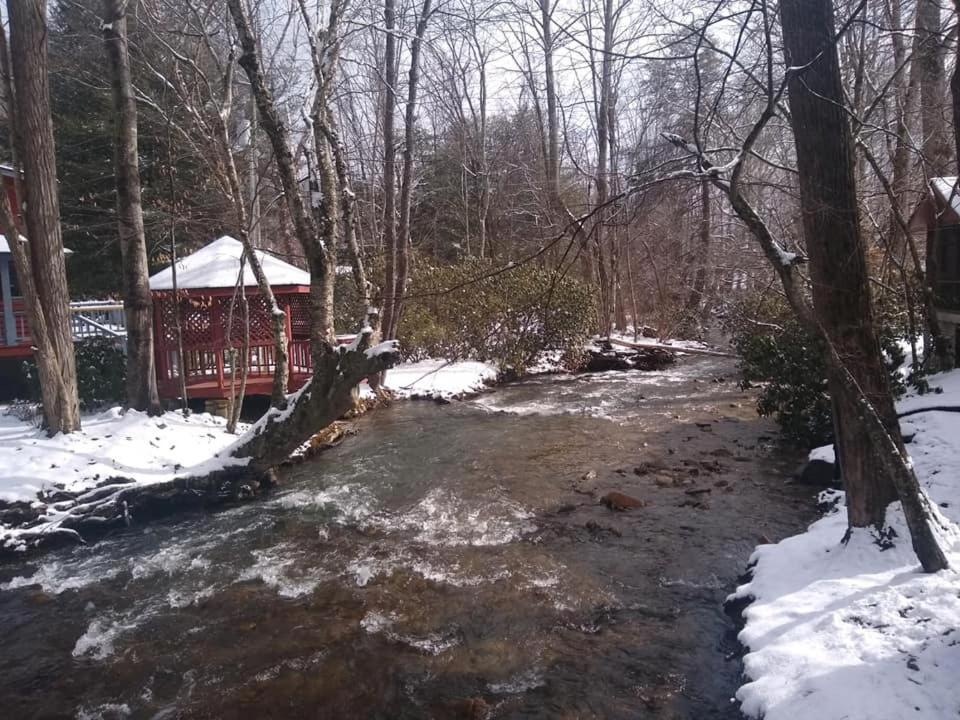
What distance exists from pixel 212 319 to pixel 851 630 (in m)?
11.0

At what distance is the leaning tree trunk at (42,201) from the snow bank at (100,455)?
54 cm

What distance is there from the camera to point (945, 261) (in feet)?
34.0

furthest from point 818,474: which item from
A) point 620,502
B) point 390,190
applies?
point 390,190

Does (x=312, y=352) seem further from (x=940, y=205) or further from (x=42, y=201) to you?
(x=940, y=205)

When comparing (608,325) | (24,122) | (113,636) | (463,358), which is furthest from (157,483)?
(608,325)

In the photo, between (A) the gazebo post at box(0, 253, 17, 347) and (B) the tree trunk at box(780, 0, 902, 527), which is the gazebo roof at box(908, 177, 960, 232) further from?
(A) the gazebo post at box(0, 253, 17, 347)

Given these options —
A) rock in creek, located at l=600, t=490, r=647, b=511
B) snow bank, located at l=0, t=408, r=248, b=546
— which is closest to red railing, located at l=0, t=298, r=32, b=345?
snow bank, located at l=0, t=408, r=248, b=546

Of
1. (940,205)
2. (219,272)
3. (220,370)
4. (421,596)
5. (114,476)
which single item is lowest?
(421,596)

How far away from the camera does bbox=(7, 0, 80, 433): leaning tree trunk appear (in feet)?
27.7

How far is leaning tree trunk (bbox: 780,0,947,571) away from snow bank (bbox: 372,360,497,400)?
9.83 meters

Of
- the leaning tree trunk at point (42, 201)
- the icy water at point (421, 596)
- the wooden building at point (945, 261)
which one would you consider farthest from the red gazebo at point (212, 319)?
the wooden building at point (945, 261)

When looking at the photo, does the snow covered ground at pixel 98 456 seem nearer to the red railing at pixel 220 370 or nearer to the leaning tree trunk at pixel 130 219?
the leaning tree trunk at pixel 130 219

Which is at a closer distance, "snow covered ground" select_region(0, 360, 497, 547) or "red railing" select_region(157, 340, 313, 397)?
"snow covered ground" select_region(0, 360, 497, 547)

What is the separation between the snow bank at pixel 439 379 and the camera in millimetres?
14750
